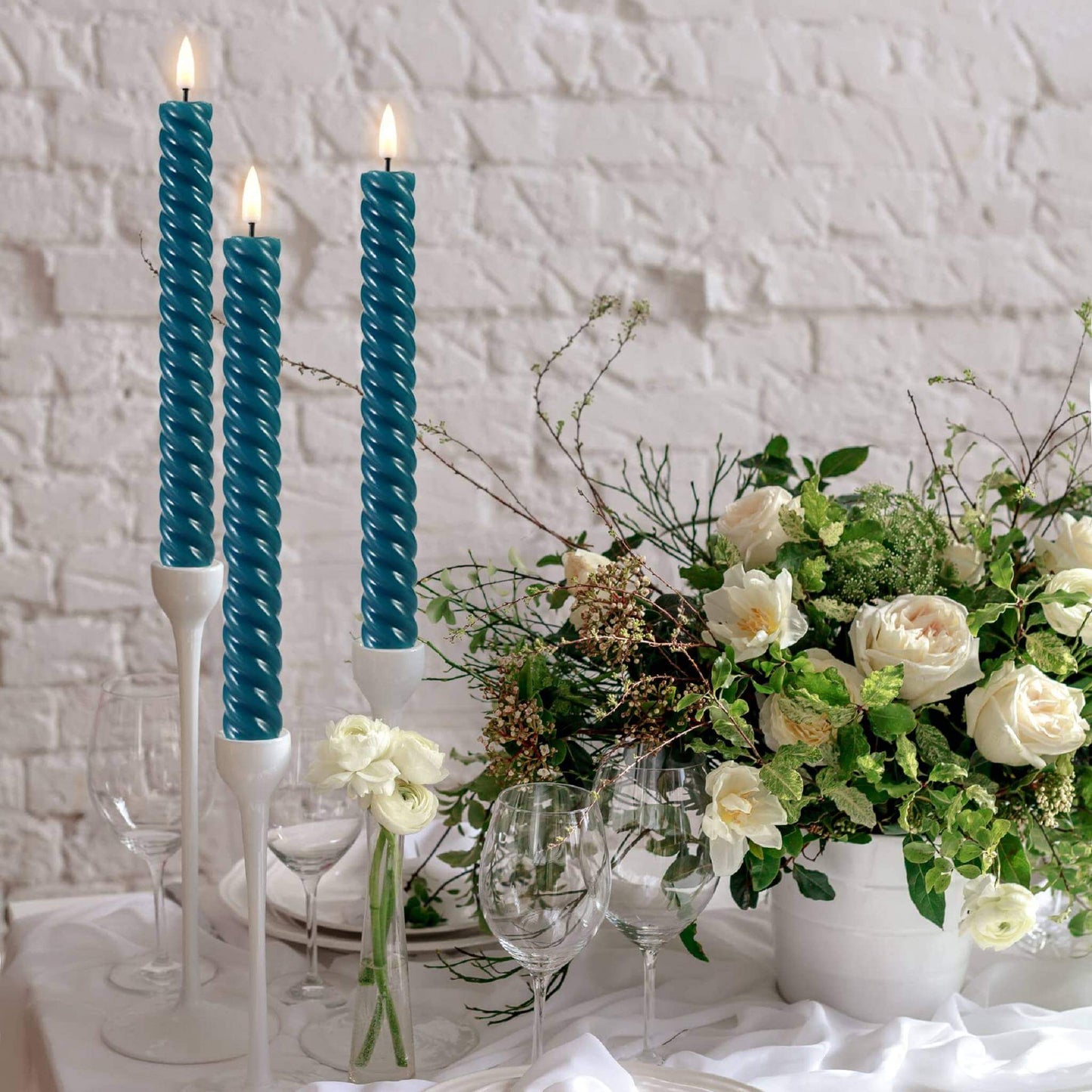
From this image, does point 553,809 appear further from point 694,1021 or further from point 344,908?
point 344,908

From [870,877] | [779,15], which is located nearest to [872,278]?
[779,15]

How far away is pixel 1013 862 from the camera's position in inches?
31.4

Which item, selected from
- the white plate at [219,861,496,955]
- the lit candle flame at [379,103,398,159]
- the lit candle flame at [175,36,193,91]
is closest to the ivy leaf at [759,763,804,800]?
the white plate at [219,861,496,955]

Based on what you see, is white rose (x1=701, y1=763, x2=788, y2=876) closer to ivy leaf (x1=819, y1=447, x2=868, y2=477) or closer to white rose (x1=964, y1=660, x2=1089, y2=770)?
white rose (x1=964, y1=660, x2=1089, y2=770)

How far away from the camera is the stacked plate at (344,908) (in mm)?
960

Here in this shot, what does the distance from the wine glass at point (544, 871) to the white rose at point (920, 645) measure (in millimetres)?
199

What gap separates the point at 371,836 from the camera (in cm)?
78

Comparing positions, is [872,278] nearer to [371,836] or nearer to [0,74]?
[0,74]

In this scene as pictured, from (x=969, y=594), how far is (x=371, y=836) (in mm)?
409

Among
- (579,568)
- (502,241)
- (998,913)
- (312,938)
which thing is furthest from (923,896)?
(502,241)

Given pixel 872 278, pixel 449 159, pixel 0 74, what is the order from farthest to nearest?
1. pixel 872 278
2. pixel 449 159
3. pixel 0 74

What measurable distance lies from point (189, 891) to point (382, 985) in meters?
0.17

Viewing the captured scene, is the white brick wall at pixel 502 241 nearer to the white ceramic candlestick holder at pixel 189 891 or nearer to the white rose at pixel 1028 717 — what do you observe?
the white ceramic candlestick holder at pixel 189 891

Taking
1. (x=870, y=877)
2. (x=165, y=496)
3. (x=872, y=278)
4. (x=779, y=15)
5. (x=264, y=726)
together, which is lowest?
(x=870, y=877)
